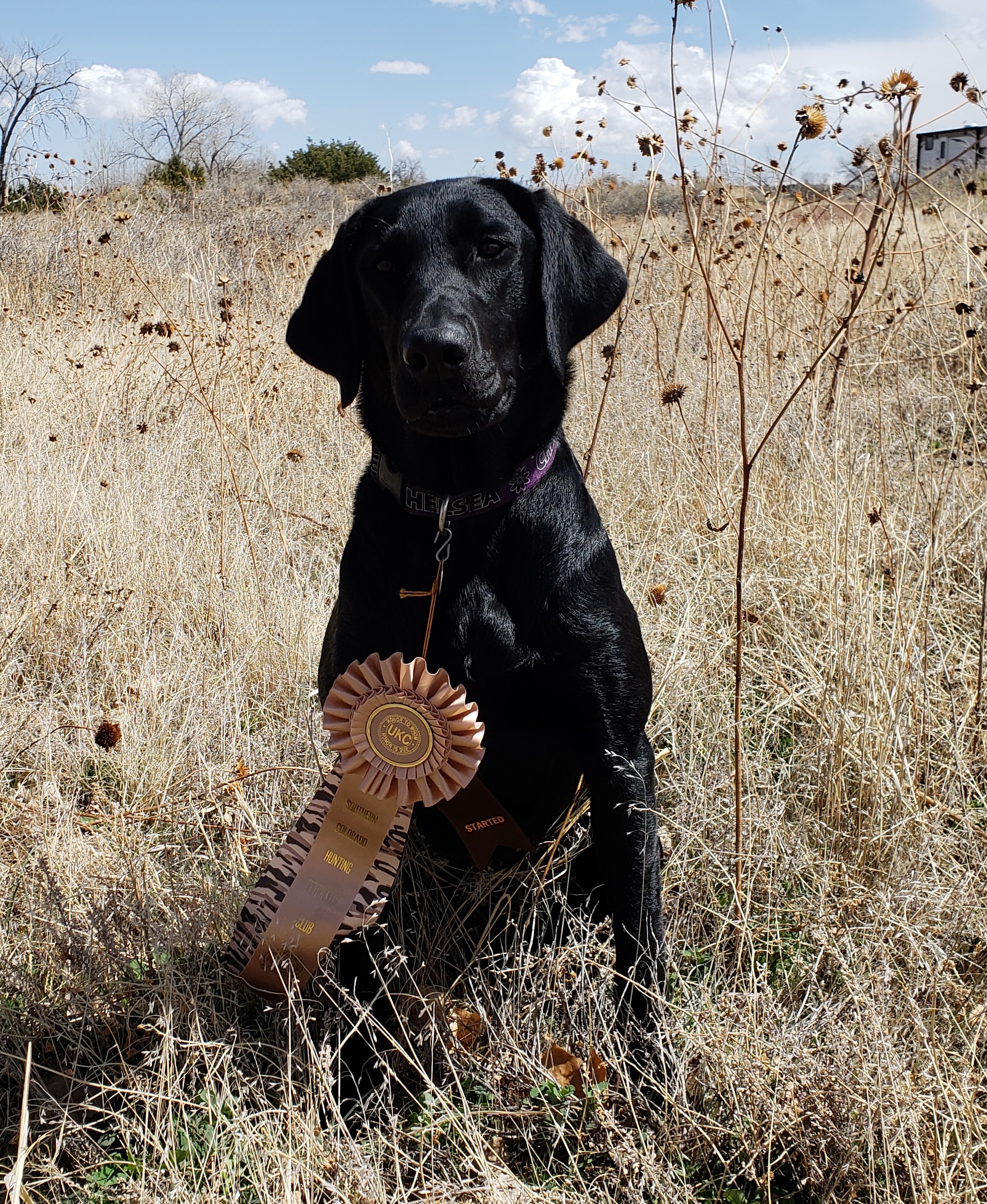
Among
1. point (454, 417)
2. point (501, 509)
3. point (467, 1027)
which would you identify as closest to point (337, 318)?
point (454, 417)

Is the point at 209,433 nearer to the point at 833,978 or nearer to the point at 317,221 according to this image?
the point at 833,978

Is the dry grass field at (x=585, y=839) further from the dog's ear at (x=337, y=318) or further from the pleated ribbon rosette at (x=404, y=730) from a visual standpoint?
the dog's ear at (x=337, y=318)

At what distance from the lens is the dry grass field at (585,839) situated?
4.92 ft

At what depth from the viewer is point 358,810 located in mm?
1708

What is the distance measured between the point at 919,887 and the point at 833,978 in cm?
24

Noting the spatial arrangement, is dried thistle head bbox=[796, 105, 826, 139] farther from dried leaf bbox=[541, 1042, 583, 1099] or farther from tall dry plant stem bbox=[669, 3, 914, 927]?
dried leaf bbox=[541, 1042, 583, 1099]

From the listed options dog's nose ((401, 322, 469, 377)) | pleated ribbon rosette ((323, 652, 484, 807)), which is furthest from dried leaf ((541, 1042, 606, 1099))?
dog's nose ((401, 322, 469, 377))

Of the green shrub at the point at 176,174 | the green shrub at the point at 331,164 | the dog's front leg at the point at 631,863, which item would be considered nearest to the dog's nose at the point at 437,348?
the dog's front leg at the point at 631,863

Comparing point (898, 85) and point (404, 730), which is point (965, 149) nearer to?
point (898, 85)

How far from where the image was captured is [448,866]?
210 cm

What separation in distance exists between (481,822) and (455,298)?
0.98m

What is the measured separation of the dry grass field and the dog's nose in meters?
0.48

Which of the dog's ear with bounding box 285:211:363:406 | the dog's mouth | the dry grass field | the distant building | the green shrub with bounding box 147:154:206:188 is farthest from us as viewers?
the green shrub with bounding box 147:154:206:188

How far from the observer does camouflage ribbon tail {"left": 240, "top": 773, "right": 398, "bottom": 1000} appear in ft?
5.54
